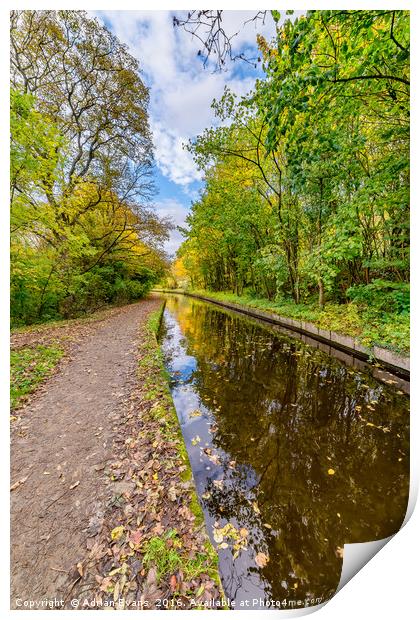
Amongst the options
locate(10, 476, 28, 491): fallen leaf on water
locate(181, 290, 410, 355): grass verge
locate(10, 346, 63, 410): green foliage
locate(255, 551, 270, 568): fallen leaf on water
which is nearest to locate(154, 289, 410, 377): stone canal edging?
locate(181, 290, 410, 355): grass verge

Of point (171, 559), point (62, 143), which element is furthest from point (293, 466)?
point (62, 143)

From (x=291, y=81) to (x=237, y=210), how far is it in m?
10.6

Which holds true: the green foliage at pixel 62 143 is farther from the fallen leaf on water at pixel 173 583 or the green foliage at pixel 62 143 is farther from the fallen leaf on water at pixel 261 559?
the fallen leaf on water at pixel 261 559

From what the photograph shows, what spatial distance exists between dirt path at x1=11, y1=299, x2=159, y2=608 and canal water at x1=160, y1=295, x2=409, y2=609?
3.56 feet

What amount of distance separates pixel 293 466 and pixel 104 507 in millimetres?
2080

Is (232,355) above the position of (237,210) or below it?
below

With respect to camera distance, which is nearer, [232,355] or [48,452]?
[48,452]

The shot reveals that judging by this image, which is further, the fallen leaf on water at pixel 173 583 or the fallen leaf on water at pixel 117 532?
the fallen leaf on water at pixel 117 532

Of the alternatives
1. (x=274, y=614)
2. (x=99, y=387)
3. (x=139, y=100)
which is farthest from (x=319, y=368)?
(x=139, y=100)

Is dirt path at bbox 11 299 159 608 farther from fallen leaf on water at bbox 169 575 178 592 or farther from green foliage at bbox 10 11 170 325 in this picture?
green foliage at bbox 10 11 170 325

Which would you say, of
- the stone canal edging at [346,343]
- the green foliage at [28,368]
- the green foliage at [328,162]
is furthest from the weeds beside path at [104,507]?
the stone canal edging at [346,343]

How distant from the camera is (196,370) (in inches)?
226

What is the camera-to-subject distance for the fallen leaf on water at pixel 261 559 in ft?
5.63

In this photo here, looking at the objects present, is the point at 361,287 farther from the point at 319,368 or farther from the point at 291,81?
the point at 291,81
